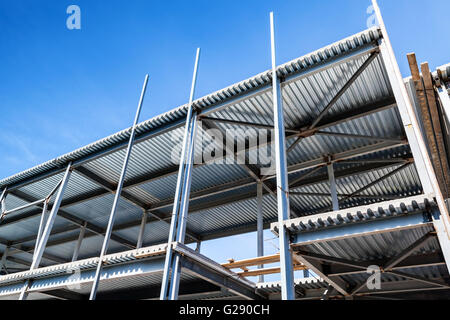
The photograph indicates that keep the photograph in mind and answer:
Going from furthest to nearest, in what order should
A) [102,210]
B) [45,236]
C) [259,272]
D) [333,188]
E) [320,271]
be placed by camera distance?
[102,210], [45,236], [333,188], [259,272], [320,271]

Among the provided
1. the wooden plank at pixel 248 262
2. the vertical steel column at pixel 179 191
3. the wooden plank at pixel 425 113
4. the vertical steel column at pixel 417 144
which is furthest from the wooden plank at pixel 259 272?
the vertical steel column at pixel 417 144

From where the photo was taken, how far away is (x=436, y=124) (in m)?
11.9

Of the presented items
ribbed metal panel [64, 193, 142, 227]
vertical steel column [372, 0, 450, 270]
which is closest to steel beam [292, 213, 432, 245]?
vertical steel column [372, 0, 450, 270]

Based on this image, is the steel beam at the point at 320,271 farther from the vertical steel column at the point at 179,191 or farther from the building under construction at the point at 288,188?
the vertical steel column at the point at 179,191

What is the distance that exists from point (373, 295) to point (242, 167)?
7.78m

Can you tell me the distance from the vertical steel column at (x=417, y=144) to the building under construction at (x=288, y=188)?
28 mm

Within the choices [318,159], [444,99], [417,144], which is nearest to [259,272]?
[318,159]

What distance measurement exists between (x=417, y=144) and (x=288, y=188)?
7.69 m

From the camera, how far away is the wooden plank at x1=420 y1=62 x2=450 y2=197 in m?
10.7

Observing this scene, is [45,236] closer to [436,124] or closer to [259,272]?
[259,272]

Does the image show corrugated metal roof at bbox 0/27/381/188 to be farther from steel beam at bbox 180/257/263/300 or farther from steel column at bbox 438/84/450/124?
steel beam at bbox 180/257/263/300

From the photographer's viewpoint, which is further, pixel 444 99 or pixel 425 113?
pixel 425 113

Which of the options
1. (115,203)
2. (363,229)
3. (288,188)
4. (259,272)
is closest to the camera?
(363,229)
